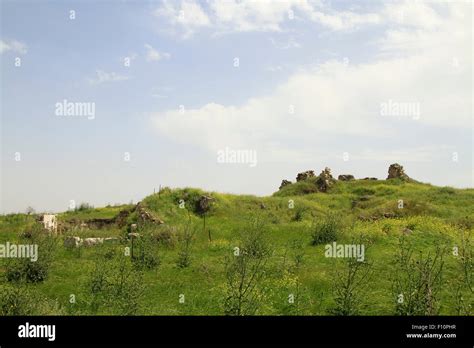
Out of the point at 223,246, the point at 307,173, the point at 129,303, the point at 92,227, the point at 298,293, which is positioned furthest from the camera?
the point at 307,173

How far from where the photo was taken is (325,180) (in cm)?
4875

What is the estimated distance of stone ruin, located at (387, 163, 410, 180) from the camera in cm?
5134

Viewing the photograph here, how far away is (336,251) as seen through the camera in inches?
822

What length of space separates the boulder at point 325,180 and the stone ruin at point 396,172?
23.1ft

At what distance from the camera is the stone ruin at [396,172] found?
168 ft

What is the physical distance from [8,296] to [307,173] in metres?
43.8

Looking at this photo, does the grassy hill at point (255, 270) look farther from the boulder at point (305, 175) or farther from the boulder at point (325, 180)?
the boulder at point (305, 175)

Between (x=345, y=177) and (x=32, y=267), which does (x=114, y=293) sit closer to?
(x=32, y=267)

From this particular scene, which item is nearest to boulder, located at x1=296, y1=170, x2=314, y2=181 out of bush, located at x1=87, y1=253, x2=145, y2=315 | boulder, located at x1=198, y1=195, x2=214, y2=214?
boulder, located at x1=198, y1=195, x2=214, y2=214

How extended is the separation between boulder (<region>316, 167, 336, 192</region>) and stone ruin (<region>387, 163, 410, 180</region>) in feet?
23.1

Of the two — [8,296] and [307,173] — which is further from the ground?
[307,173]

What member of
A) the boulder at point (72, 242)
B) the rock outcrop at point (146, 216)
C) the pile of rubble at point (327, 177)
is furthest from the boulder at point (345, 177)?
the boulder at point (72, 242)
